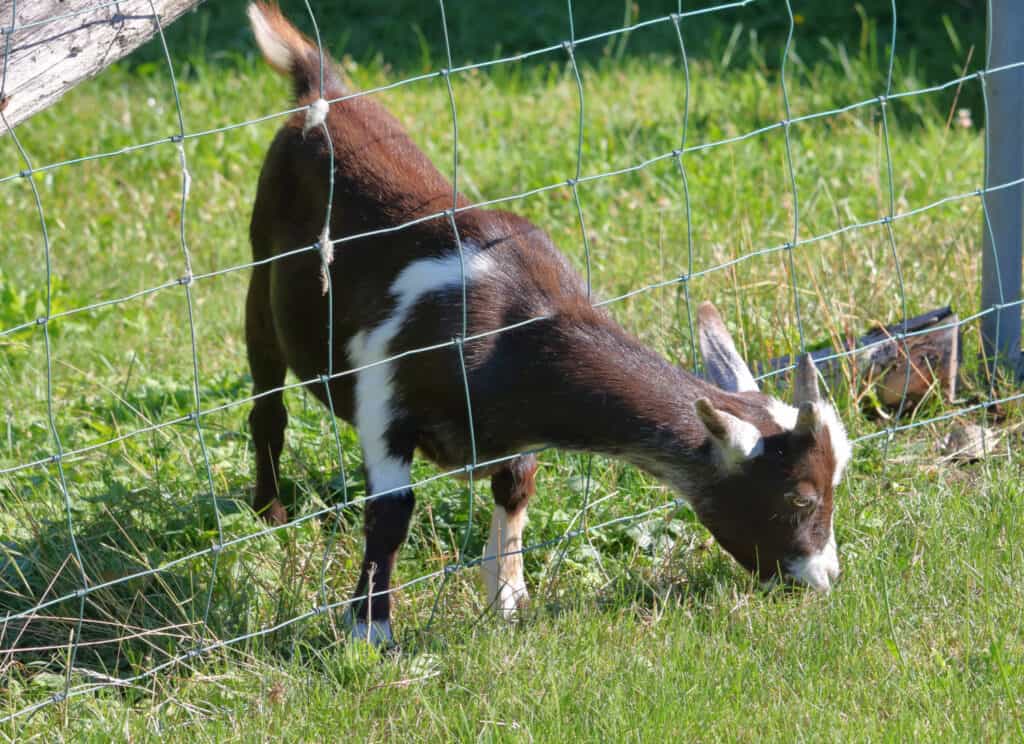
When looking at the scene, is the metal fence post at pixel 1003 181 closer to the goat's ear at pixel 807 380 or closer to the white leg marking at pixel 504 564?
the goat's ear at pixel 807 380

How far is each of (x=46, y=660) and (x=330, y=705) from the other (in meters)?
0.83

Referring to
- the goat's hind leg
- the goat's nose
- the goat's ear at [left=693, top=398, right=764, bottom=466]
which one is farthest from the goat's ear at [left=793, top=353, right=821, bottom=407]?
the goat's hind leg

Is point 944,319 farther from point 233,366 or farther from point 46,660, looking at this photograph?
point 46,660

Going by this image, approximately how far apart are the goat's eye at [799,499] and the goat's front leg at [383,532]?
961 millimetres

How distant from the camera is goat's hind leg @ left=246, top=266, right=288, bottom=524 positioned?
4.23 meters

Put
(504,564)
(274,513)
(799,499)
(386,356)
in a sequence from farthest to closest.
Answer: (274,513)
(504,564)
(386,356)
(799,499)

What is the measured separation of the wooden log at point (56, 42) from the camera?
299cm

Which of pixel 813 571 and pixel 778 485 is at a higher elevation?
pixel 778 485

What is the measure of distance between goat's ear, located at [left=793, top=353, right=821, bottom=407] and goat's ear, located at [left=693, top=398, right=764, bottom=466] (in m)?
0.17

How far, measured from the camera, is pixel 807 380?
11.7 feet

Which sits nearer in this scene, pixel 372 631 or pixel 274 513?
pixel 372 631

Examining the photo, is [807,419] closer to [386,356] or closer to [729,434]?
[729,434]

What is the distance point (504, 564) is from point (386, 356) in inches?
25.5

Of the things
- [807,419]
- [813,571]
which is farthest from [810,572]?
[807,419]
